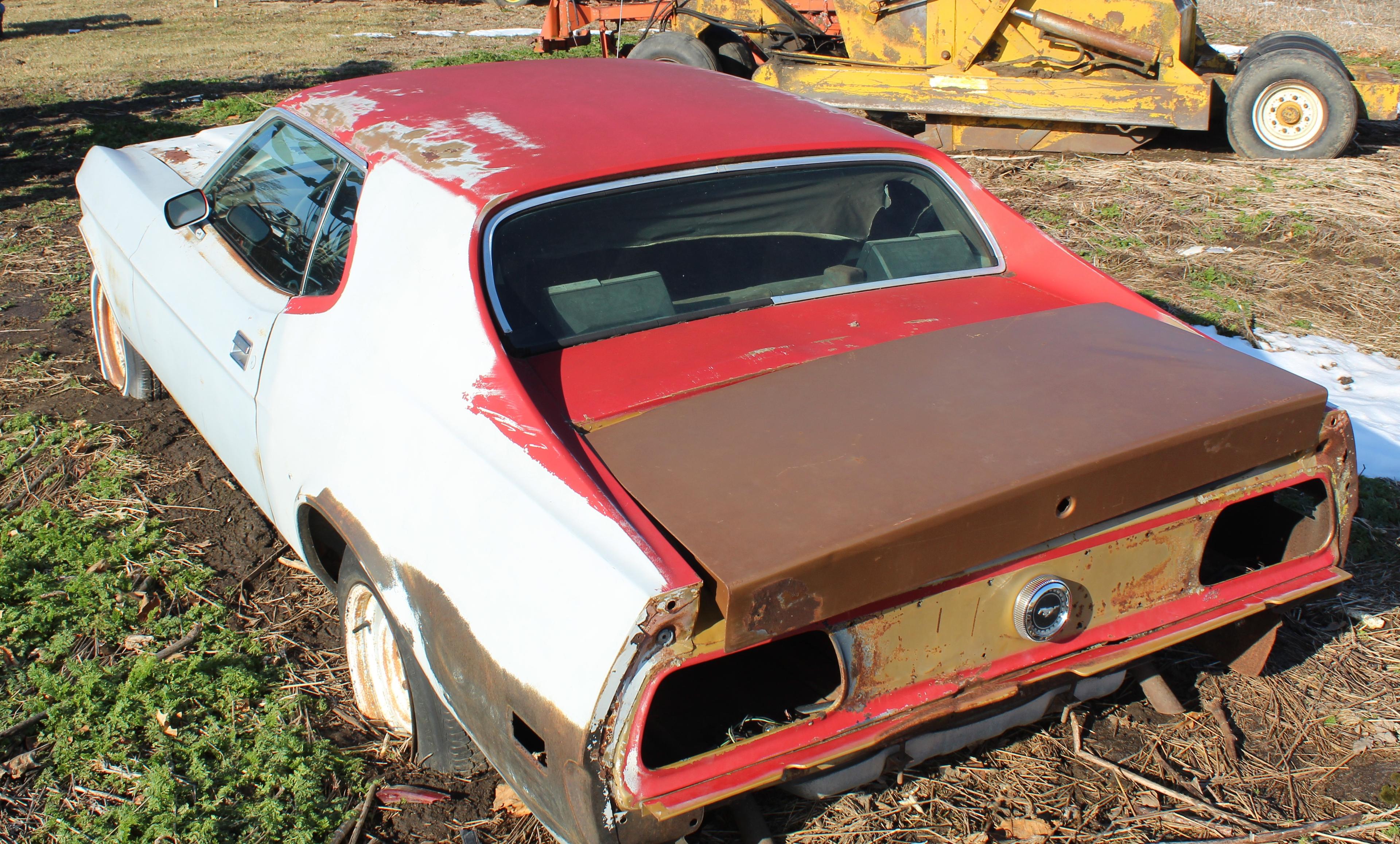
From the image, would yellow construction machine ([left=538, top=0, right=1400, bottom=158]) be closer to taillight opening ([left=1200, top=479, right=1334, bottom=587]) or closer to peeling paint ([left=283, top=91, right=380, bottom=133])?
taillight opening ([left=1200, top=479, right=1334, bottom=587])

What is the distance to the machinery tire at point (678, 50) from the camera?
911 cm

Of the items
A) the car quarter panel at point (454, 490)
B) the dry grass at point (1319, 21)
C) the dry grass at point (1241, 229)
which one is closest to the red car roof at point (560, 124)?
the car quarter panel at point (454, 490)

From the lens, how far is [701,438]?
6.54 ft

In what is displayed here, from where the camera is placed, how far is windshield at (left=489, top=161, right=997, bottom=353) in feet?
7.97

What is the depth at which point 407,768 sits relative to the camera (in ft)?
8.26

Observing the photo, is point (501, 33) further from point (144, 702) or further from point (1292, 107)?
point (144, 702)

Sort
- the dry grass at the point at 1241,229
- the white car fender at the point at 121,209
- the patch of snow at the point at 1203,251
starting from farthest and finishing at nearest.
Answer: the patch of snow at the point at 1203,251, the dry grass at the point at 1241,229, the white car fender at the point at 121,209

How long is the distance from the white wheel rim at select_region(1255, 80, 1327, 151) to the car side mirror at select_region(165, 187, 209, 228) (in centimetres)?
770

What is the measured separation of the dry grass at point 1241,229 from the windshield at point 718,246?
2767 millimetres

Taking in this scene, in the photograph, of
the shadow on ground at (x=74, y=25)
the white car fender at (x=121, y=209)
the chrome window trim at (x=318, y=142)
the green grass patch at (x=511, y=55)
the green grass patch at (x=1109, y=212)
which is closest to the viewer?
the chrome window trim at (x=318, y=142)

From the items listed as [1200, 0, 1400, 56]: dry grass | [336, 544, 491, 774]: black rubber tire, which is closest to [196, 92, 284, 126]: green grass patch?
[336, 544, 491, 774]: black rubber tire

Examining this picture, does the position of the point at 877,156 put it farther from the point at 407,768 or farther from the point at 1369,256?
the point at 1369,256

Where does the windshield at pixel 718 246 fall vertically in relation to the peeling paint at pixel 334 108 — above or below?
below

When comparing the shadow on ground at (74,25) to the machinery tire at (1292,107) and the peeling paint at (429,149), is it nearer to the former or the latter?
the machinery tire at (1292,107)
